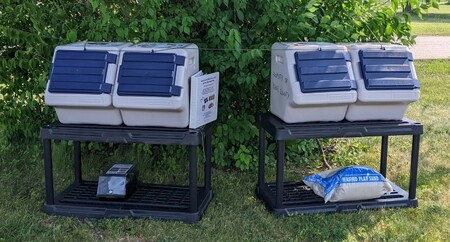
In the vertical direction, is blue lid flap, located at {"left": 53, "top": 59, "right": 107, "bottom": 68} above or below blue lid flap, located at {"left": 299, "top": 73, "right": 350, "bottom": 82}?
above

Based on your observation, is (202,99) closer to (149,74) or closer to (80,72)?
(149,74)

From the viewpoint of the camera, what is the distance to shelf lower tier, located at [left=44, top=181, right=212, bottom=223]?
3.63 m

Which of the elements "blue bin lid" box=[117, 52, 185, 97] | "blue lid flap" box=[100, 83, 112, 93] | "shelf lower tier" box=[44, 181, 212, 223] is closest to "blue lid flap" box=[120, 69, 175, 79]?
"blue bin lid" box=[117, 52, 185, 97]

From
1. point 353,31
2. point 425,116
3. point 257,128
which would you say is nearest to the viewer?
point 353,31

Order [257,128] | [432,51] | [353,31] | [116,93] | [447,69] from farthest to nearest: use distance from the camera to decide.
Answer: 1. [432,51]
2. [447,69]
3. [257,128]
4. [353,31]
5. [116,93]

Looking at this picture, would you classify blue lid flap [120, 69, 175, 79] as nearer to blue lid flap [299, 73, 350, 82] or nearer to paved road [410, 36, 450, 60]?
blue lid flap [299, 73, 350, 82]

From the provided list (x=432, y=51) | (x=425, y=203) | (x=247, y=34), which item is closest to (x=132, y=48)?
(x=247, y=34)

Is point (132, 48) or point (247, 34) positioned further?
point (247, 34)

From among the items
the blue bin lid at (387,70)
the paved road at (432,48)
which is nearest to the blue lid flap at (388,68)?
the blue bin lid at (387,70)

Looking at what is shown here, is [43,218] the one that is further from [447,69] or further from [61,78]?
[447,69]

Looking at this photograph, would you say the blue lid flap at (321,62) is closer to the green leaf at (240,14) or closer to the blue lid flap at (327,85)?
the blue lid flap at (327,85)

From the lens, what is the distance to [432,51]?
12.4 m

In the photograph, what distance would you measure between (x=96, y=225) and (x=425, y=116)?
Answer: 4319 mm

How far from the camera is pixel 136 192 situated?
4027 millimetres
